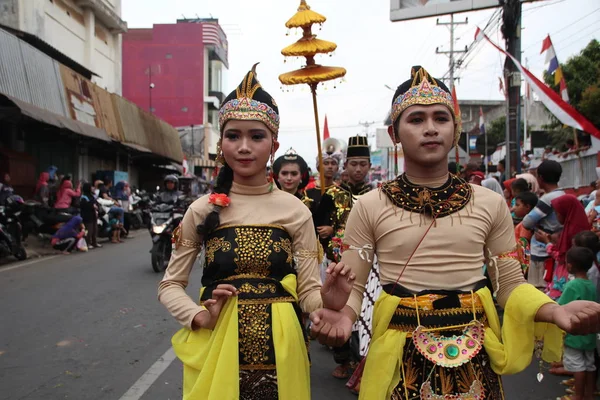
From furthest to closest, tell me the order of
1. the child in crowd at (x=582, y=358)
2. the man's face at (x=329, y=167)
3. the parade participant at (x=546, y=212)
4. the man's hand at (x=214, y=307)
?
the man's face at (x=329, y=167) < the parade participant at (x=546, y=212) < the child in crowd at (x=582, y=358) < the man's hand at (x=214, y=307)

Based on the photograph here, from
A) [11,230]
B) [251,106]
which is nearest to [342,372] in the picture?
[251,106]

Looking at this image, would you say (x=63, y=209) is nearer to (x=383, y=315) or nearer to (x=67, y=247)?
(x=67, y=247)

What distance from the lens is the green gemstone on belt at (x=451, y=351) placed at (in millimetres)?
2117

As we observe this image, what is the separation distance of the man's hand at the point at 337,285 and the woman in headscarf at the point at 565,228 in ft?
12.9

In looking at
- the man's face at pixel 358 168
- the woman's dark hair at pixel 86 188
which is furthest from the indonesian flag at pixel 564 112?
the woman's dark hair at pixel 86 188

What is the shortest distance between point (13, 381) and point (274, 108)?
349 centimetres

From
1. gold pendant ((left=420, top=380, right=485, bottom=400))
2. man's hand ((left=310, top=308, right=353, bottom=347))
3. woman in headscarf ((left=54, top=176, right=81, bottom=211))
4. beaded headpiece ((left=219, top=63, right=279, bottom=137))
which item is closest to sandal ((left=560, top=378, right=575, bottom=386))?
gold pendant ((left=420, top=380, right=485, bottom=400))

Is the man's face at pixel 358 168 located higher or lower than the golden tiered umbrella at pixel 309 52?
lower

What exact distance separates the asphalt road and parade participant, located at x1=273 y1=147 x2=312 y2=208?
170 centimetres

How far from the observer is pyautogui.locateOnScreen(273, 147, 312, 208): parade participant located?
5441 mm

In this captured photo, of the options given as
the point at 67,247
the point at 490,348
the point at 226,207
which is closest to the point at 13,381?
the point at 226,207

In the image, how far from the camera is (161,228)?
9.85 metres

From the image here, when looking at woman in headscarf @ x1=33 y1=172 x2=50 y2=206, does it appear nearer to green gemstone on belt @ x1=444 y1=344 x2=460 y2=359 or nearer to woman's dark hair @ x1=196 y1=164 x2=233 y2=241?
woman's dark hair @ x1=196 y1=164 x2=233 y2=241

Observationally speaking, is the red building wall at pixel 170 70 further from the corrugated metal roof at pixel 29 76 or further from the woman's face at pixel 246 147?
the woman's face at pixel 246 147
